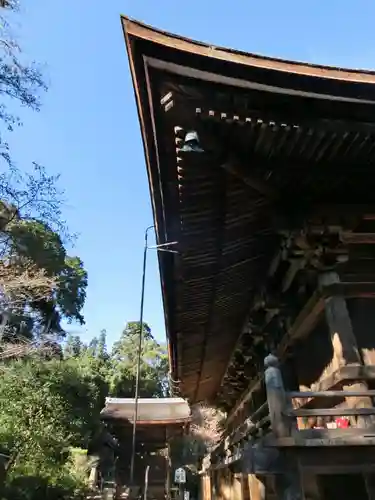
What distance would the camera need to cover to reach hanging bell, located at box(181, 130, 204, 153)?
3701 millimetres

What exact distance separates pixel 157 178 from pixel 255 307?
13.7 ft

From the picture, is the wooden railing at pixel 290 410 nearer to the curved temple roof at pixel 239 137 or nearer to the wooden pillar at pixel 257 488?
the curved temple roof at pixel 239 137

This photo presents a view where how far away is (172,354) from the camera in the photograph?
32.6 feet

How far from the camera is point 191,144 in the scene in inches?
146

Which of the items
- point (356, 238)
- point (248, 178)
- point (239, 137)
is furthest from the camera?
point (356, 238)

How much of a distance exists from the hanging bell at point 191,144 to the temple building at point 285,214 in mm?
15

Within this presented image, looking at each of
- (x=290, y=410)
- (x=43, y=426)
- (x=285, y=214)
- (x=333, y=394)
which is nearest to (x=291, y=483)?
(x=290, y=410)

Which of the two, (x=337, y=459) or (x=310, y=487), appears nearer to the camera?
(x=337, y=459)

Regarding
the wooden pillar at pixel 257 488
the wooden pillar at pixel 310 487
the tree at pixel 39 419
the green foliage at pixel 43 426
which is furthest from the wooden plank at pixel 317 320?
the tree at pixel 39 419

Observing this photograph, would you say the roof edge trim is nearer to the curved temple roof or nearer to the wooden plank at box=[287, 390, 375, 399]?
the curved temple roof

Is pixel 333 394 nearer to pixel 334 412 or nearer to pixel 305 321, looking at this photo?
pixel 334 412

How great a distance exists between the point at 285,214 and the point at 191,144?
1.75m

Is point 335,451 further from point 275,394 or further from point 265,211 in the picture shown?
point 265,211

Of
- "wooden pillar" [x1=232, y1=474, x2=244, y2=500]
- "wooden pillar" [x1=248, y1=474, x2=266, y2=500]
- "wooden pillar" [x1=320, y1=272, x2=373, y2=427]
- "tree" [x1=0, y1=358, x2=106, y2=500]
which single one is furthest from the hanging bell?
"tree" [x1=0, y1=358, x2=106, y2=500]
